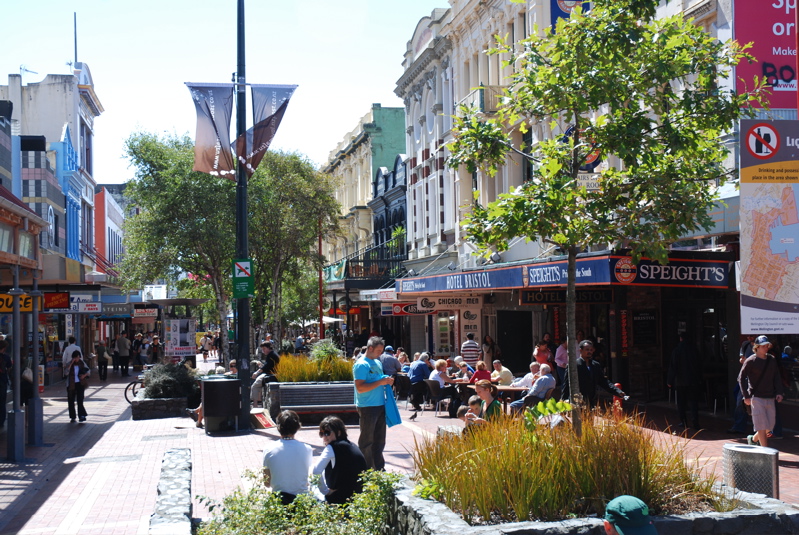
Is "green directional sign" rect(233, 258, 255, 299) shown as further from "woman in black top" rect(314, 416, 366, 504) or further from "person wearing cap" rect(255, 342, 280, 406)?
"woman in black top" rect(314, 416, 366, 504)

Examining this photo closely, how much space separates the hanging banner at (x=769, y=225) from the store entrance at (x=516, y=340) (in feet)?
49.4

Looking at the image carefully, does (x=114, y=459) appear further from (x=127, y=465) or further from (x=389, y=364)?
(x=389, y=364)

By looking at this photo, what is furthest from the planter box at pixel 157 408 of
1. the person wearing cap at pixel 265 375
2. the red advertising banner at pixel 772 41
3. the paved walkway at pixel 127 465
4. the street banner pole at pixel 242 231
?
the red advertising banner at pixel 772 41

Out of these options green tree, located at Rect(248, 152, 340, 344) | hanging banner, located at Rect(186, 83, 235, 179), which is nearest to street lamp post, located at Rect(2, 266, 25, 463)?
hanging banner, located at Rect(186, 83, 235, 179)

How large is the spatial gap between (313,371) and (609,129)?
976 centimetres

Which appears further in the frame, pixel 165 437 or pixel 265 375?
pixel 265 375

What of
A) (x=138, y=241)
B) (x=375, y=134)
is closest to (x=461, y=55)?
(x=138, y=241)

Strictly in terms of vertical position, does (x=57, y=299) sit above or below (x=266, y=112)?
below

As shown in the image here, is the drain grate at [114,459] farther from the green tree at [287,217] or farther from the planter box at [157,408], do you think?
the green tree at [287,217]

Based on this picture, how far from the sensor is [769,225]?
10.9 m

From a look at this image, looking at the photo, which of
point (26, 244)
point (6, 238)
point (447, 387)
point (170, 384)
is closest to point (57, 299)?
point (170, 384)

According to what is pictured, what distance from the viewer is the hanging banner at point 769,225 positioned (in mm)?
10844

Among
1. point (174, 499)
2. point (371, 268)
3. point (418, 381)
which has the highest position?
point (371, 268)

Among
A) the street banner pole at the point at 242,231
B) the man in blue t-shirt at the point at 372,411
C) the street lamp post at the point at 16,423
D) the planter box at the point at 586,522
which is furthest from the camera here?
the street banner pole at the point at 242,231
